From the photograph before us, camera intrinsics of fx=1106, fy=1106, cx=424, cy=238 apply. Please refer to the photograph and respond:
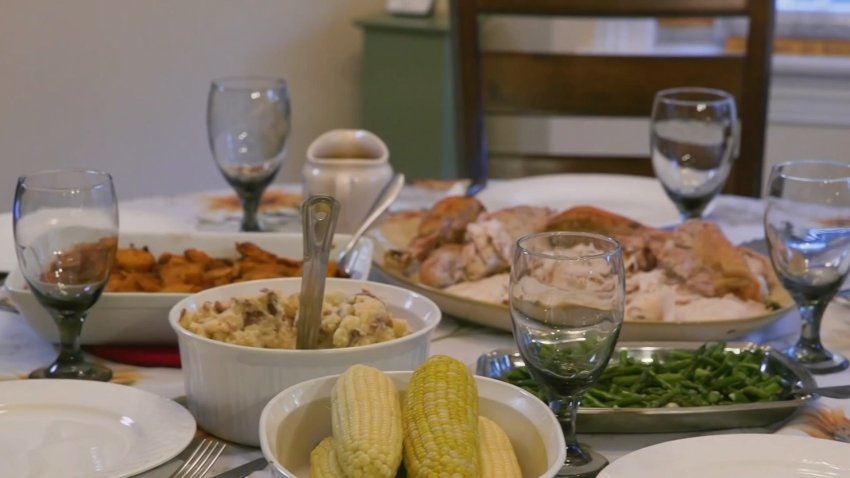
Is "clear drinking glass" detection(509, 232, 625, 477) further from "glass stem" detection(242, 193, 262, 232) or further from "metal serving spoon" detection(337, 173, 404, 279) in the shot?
"glass stem" detection(242, 193, 262, 232)

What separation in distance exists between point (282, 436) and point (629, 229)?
64 centimetres

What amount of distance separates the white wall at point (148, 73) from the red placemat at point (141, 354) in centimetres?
138

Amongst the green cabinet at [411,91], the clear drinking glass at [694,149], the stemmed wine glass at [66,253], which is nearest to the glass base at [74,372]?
the stemmed wine glass at [66,253]

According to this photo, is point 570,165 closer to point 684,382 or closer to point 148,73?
point 148,73

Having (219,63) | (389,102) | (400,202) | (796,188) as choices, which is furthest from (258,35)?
(796,188)

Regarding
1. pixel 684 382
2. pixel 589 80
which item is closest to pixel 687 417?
pixel 684 382

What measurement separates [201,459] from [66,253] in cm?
27

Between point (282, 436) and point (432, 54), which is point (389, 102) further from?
point (282, 436)

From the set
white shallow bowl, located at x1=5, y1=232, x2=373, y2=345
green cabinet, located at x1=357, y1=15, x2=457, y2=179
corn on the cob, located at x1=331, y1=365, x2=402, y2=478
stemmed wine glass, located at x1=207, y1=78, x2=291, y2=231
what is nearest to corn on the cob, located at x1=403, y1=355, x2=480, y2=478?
corn on the cob, located at x1=331, y1=365, x2=402, y2=478

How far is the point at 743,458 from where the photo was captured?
2.57 feet

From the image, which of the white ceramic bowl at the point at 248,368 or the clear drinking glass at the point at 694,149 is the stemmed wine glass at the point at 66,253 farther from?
the clear drinking glass at the point at 694,149

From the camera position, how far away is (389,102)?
2.96 meters

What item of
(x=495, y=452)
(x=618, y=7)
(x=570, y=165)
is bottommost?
(x=570, y=165)

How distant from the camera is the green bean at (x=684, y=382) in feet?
2.91
